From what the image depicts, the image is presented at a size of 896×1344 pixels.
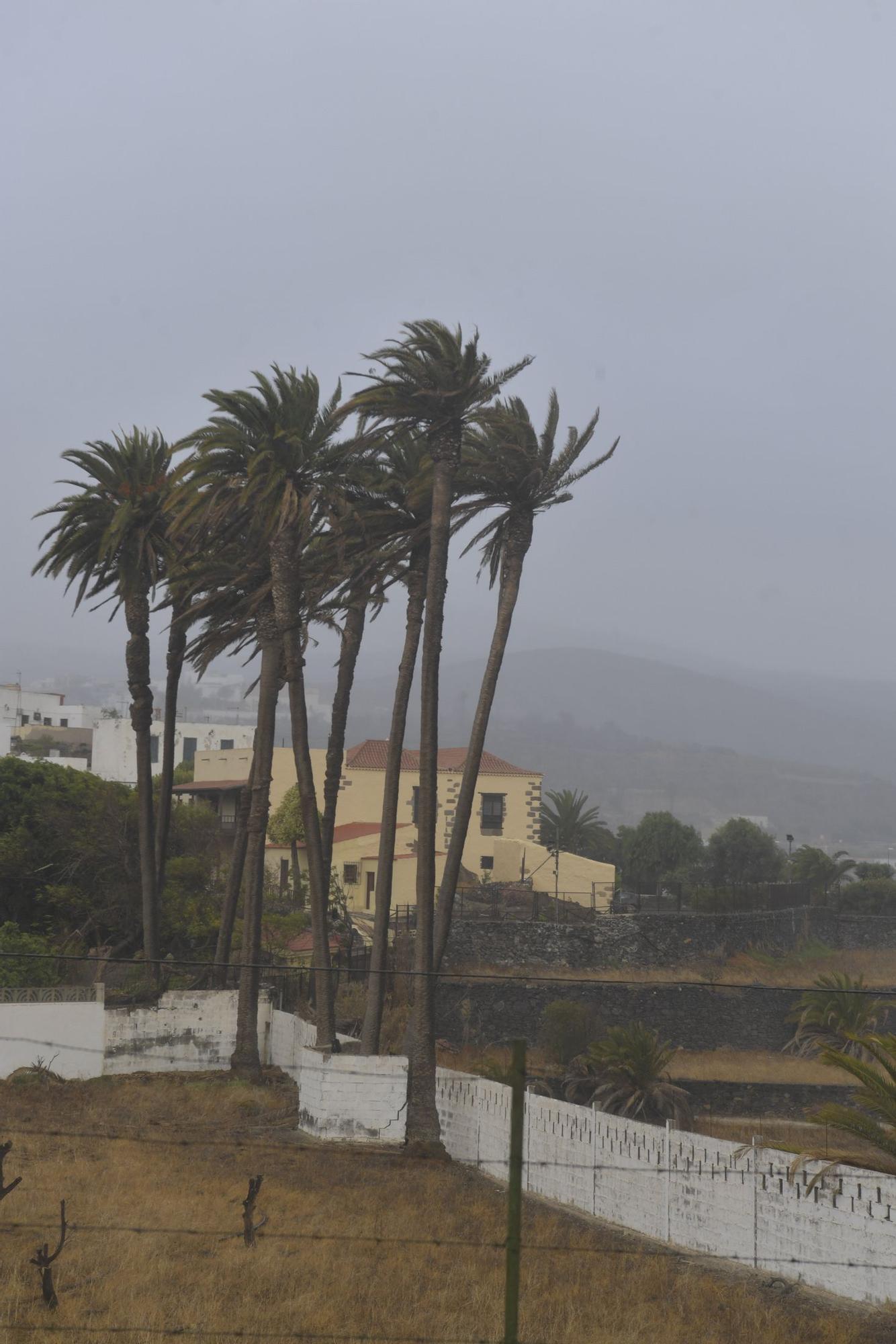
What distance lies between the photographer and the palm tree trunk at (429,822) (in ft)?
89.3

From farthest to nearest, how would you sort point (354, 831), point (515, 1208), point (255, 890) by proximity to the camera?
1. point (354, 831)
2. point (255, 890)
3. point (515, 1208)

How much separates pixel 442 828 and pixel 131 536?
102 feet

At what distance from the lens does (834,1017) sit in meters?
44.2

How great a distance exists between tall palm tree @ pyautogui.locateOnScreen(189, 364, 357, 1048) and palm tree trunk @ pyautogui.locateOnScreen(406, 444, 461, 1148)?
8.66 ft

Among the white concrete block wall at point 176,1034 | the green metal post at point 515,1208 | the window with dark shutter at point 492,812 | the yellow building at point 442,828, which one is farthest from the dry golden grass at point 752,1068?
the green metal post at point 515,1208

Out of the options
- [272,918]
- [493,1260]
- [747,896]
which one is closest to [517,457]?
[493,1260]

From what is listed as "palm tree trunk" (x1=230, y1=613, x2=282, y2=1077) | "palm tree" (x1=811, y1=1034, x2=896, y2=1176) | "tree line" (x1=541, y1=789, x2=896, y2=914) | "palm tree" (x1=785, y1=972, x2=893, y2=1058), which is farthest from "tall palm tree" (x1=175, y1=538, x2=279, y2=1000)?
"tree line" (x1=541, y1=789, x2=896, y2=914)

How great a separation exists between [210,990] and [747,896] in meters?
32.9

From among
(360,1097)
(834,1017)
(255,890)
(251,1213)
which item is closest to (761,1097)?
(834,1017)

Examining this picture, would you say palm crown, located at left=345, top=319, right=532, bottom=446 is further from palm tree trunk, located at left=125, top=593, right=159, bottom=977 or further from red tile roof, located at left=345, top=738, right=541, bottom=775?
red tile roof, located at left=345, top=738, right=541, bottom=775

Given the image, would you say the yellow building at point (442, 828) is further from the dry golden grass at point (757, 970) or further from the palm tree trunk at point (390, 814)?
the palm tree trunk at point (390, 814)

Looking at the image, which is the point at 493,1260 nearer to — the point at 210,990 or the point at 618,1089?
the point at 618,1089

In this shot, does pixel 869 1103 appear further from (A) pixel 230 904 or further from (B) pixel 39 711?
(B) pixel 39 711

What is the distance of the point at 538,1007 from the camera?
42.9 m
